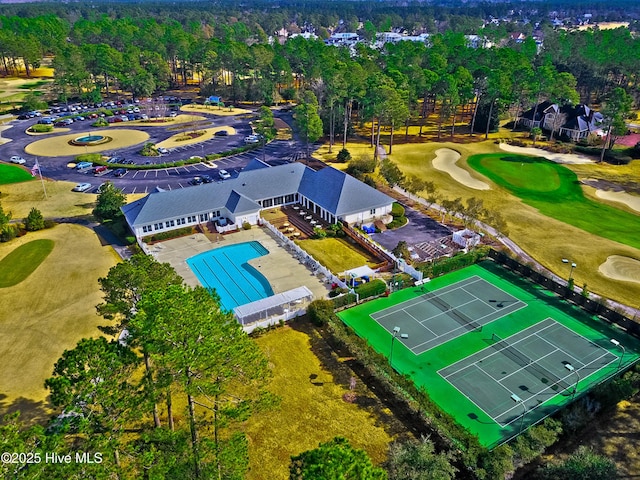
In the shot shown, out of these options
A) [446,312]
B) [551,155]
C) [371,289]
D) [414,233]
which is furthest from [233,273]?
[551,155]

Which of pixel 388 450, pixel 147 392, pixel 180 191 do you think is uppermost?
pixel 147 392

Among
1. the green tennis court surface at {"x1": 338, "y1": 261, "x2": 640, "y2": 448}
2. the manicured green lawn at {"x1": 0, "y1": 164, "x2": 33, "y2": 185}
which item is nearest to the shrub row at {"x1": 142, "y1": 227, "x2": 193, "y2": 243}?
the green tennis court surface at {"x1": 338, "y1": 261, "x2": 640, "y2": 448}

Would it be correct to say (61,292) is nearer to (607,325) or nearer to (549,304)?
(549,304)

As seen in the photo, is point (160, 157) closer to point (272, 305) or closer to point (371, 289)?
point (272, 305)

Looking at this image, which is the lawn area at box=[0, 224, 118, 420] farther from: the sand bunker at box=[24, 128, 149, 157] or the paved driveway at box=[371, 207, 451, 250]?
the sand bunker at box=[24, 128, 149, 157]

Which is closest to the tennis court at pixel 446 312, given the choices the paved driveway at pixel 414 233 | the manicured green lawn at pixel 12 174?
the paved driveway at pixel 414 233

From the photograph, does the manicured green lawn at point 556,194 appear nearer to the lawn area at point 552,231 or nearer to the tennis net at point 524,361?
the lawn area at point 552,231

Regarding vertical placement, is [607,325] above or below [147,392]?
below

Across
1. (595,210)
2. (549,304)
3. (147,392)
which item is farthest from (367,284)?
(595,210)
